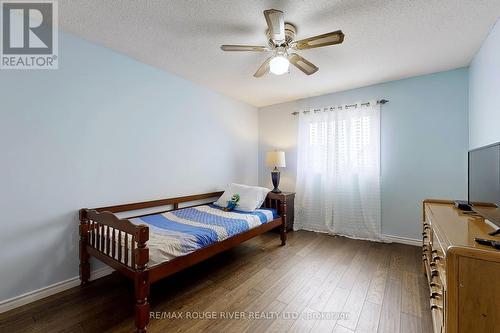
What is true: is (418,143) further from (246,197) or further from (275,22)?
(275,22)

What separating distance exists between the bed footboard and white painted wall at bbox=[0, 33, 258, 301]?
0.13m

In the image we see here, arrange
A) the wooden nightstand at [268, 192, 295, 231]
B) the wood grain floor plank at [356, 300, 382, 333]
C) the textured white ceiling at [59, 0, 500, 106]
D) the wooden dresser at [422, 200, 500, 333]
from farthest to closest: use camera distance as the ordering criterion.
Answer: the wooden nightstand at [268, 192, 295, 231]
the textured white ceiling at [59, 0, 500, 106]
the wood grain floor plank at [356, 300, 382, 333]
the wooden dresser at [422, 200, 500, 333]

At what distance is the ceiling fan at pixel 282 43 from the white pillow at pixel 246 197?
5.21 feet

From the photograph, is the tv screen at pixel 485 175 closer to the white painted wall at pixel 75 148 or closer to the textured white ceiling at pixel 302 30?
the textured white ceiling at pixel 302 30

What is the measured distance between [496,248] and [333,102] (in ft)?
9.70

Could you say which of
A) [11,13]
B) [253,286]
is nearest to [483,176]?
[253,286]

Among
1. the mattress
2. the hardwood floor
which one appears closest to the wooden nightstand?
the mattress

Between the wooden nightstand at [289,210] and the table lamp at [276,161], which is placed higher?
the table lamp at [276,161]

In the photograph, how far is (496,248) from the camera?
995mm

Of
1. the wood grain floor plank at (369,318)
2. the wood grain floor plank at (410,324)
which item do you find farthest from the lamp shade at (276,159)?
the wood grain floor plank at (410,324)

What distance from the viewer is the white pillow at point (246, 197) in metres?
2.99

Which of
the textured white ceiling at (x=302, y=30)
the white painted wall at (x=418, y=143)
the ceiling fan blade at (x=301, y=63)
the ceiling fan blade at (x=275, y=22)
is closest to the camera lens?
the ceiling fan blade at (x=275, y=22)

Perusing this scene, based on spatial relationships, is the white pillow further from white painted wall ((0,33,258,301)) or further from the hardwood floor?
the hardwood floor

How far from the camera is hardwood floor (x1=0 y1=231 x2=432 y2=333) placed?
5.11ft
